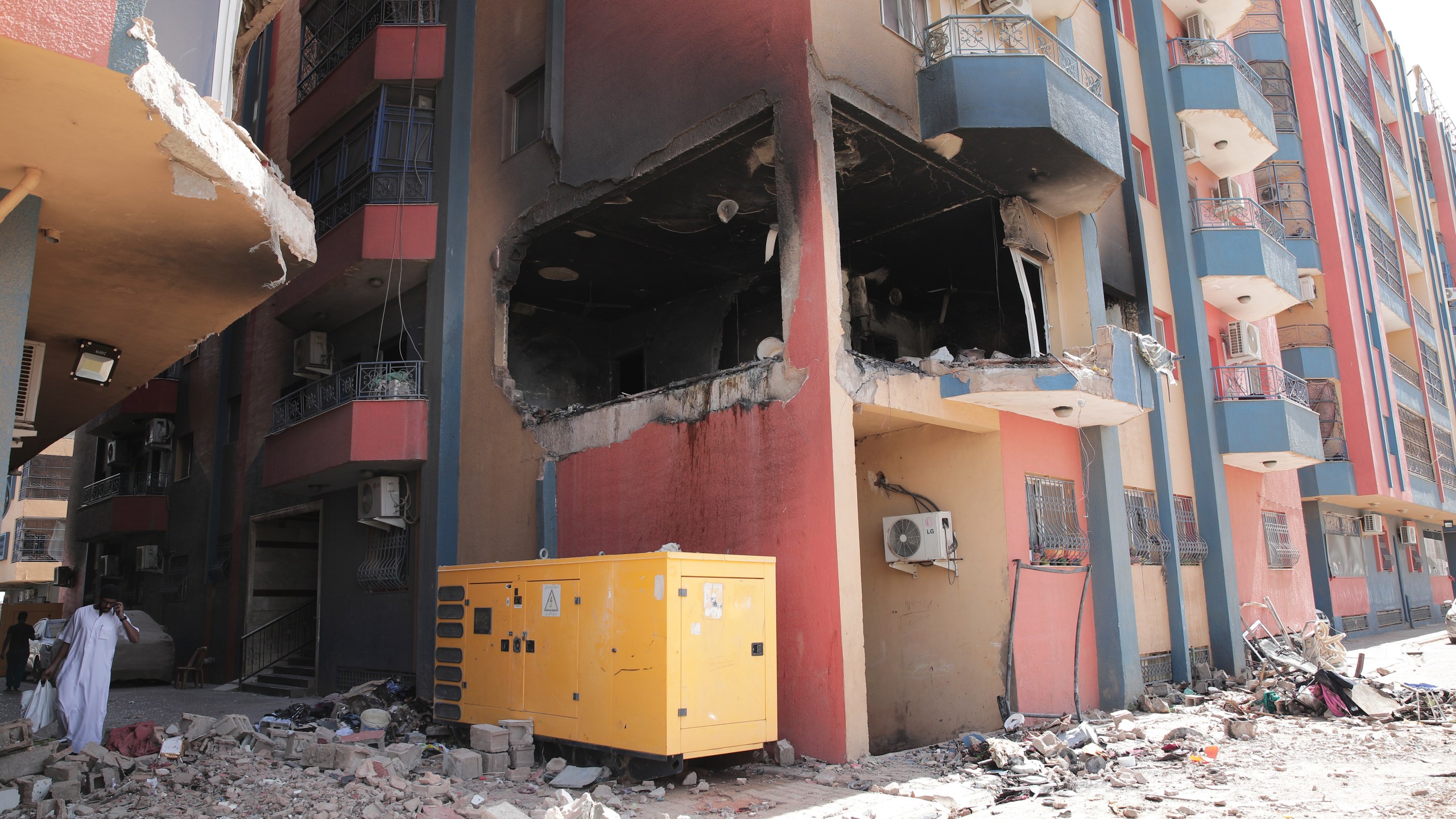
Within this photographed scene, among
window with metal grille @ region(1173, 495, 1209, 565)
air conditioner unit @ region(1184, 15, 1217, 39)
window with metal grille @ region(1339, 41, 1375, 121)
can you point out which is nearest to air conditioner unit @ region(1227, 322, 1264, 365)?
window with metal grille @ region(1173, 495, 1209, 565)

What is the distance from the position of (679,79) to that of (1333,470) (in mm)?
17398

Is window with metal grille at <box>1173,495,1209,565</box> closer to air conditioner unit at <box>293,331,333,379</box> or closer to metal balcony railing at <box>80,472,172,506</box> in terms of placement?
air conditioner unit at <box>293,331,333,379</box>

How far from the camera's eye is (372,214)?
46.0ft

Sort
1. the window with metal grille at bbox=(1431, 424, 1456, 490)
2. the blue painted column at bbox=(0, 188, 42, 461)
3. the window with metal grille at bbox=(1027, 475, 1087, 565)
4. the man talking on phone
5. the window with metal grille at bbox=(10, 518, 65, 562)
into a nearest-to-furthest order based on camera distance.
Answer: the blue painted column at bbox=(0, 188, 42, 461), the man talking on phone, the window with metal grille at bbox=(1027, 475, 1087, 565), the window with metal grille at bbox=(1431, 424, 1456, 490), the window with metal grille at bbox=(10, 518, 65, 562)

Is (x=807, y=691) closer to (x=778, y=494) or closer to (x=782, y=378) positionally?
(x=778, y=494)

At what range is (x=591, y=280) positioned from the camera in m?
14.9

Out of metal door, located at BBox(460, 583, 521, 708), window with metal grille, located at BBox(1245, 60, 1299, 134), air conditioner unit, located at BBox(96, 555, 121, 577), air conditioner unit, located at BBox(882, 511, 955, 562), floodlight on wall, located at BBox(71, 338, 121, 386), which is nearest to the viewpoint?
floodlight on wall, located at BBox(71, 338, 121, 386)

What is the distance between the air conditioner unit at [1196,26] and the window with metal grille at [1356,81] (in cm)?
849

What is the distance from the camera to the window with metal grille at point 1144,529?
537 inches

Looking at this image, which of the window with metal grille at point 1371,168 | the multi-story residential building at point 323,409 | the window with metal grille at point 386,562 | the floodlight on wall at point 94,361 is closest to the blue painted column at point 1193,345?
the window with metal grille at point 1371,168

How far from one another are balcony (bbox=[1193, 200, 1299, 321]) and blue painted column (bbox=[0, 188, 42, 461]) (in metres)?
16.5

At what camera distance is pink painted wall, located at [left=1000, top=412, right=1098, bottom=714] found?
10.9 m

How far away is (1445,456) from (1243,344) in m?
13.8

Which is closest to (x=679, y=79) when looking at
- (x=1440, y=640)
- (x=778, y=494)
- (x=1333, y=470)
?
(x=778, y=494)
